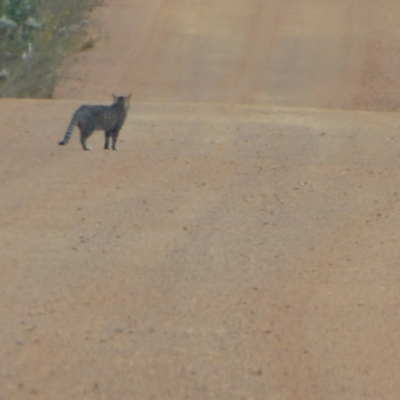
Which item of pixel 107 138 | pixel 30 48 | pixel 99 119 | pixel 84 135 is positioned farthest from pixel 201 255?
pixel 30 48

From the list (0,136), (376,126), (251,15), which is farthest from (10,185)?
(251,15)

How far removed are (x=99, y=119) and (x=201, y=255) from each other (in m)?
4.32

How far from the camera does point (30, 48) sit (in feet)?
65.5

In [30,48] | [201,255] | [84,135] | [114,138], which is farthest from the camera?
[30,48]

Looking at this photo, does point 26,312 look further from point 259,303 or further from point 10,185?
point 10,185

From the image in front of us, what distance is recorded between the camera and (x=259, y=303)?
21.9 feet

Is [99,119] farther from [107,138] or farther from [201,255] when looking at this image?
[201,255]

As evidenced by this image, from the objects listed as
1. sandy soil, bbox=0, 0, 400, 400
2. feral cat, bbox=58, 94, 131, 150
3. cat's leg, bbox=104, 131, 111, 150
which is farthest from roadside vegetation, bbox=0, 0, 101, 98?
feral cat, bbox=58, 94, 131, 150

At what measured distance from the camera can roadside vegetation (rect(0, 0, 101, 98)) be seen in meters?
19.4

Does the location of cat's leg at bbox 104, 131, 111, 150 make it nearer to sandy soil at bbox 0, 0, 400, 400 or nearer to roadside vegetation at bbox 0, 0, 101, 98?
sandy soil at bbox 0, 0, 400, 400

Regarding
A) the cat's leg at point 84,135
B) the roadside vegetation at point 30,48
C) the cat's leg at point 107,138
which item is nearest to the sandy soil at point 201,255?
the cat's leg at point 84,135

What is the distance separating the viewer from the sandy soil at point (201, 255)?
5.49 metres

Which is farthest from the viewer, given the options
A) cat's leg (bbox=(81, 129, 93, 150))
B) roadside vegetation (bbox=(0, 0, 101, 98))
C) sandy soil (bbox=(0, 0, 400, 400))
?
roadside vegetation (bbox=(0, 0, 101, 98))

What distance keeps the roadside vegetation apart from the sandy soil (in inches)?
142
